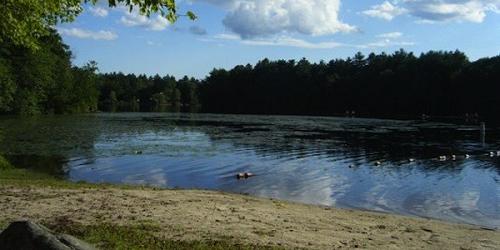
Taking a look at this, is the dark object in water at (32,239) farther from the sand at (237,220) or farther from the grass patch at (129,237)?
the sand at (237,220)

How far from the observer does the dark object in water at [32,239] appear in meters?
6.63

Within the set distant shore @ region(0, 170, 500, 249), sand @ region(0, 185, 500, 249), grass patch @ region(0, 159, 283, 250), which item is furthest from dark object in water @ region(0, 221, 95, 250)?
sand @ region(0, 185, 500, 249)

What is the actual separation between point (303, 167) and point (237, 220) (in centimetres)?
1900

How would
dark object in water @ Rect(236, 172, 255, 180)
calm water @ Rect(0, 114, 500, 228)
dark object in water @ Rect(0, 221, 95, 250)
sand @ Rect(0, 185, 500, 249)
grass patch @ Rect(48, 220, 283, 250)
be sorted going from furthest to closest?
dark object in water @ Rect(236, 172, 255, 180)
calm water @ Rect(0, 114, 500, 228)
sand @ Rect(0, 185, 500, 249)
grass patch @ Rect(48, 220, 283, 250)
dark object in water @ Rect(0, 221, 95, 250)

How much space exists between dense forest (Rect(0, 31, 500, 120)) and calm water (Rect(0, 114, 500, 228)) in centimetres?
3766

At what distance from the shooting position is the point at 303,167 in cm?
3262

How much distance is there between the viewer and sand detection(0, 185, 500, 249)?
1221cm

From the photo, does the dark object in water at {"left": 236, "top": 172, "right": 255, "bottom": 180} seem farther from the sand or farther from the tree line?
the tree line

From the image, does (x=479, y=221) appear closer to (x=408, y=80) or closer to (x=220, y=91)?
(x=408, y=80)

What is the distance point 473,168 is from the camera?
33.4 m

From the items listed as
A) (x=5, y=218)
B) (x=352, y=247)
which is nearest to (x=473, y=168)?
(x=352, y=247)

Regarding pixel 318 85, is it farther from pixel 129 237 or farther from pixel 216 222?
pixel 129 237

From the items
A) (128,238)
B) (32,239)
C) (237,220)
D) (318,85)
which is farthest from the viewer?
(318,85)

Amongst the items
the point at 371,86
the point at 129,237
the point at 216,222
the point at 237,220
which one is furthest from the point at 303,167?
the point at 371,86
